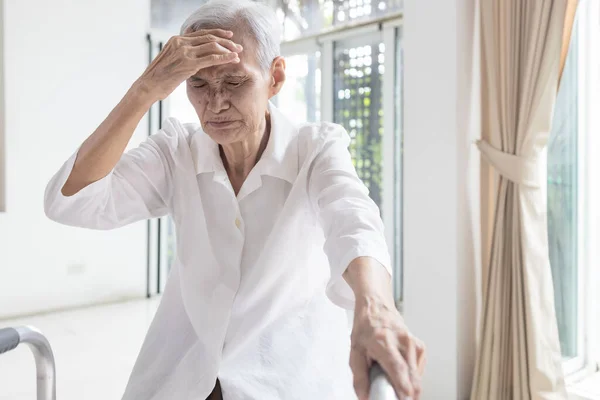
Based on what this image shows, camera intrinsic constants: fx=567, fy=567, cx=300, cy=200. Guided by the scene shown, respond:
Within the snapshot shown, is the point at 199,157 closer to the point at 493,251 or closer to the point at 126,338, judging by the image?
the point at 493,251

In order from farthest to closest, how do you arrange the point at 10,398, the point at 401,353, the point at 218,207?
the point at 10,398, the point at 218,207, the point at 401,353

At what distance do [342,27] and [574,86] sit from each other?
2.60 meters

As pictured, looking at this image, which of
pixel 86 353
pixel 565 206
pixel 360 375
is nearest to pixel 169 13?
pixel 86 353

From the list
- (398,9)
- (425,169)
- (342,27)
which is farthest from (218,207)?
(342,27)

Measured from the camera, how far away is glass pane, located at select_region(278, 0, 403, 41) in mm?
4961

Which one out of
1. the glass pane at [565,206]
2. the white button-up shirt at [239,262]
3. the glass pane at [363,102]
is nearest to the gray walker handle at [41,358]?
the white button-up shirt at [239,262]

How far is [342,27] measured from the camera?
5.26 metres

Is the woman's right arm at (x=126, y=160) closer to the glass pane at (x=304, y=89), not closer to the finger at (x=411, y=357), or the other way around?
the finger at (x=411, y=357)

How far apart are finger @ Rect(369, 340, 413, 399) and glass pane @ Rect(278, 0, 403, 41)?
4.59 metres

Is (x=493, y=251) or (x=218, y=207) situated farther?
(x=493, y=251)

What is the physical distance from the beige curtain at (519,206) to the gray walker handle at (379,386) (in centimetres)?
203

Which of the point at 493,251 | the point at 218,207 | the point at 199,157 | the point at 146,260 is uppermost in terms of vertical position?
the point at 199,157
